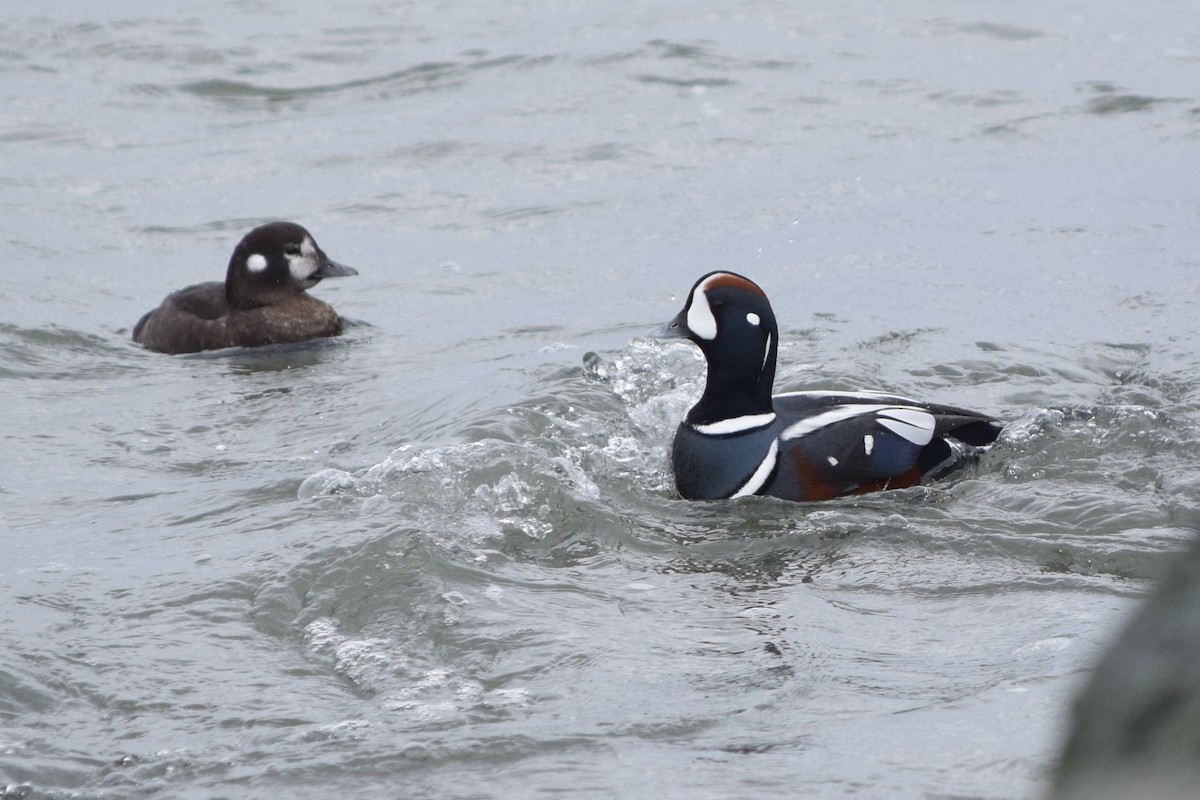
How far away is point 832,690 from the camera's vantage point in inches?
185

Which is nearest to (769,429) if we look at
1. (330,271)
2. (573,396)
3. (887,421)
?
(887,421)

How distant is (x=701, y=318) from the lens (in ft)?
22.4

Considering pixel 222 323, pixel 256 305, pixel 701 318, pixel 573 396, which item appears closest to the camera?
pixel 701 318

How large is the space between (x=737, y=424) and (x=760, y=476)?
0.28 meters

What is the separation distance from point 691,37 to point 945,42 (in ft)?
9.24

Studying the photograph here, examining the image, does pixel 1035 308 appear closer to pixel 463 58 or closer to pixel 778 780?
pixel 778 780

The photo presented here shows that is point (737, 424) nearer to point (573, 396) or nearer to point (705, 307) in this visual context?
point (705, 307)

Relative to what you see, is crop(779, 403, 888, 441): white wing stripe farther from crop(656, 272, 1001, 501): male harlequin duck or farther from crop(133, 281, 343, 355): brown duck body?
crop(133, 281, 343, 355): brown duck body

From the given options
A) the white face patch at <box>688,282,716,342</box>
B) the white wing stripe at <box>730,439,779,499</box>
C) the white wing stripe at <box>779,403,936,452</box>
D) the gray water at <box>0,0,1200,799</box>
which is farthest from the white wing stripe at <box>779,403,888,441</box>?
the white face patch at <box>688,282,716,342</box>

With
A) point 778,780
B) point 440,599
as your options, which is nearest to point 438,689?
point 440,599

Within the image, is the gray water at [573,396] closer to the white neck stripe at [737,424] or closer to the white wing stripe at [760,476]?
the white wing stripe at [760,476]

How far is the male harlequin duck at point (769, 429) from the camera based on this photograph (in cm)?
670

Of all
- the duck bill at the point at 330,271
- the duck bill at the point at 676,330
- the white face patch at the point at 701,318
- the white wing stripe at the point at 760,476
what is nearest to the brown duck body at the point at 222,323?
the duck bill at the point at 330,271

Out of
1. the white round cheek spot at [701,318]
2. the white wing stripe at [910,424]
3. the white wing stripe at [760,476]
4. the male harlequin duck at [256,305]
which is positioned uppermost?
the white round cheek spot at [701,318]
